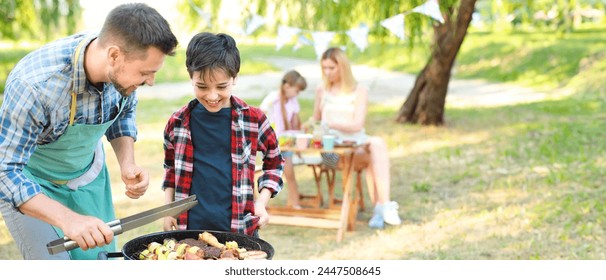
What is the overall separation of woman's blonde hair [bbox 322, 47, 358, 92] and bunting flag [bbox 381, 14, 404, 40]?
58 centimetres

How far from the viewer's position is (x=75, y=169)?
113 inches

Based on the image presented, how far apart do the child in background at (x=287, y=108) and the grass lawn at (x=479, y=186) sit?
1.67ft

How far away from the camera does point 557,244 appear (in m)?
5.50

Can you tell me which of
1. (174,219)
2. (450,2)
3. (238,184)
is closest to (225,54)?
(238,184)

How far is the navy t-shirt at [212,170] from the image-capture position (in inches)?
114

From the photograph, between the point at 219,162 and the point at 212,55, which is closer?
the point at 212,55

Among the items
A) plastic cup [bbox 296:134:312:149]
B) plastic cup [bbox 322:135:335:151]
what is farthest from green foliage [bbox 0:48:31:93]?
plastic cup [bbox 322:135:335:151]

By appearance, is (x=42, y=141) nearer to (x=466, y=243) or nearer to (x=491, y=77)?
(x=466, y=243)

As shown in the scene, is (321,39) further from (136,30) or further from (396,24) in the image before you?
(136,30)

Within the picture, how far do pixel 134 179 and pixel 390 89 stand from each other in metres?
13.3

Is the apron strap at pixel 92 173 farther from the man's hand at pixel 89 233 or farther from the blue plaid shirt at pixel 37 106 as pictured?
the man's hand at pixel 89 233

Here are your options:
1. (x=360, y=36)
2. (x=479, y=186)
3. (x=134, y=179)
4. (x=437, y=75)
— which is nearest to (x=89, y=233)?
(x=134, y=179)

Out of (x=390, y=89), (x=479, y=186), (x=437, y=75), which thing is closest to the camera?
(x=479, y=186)

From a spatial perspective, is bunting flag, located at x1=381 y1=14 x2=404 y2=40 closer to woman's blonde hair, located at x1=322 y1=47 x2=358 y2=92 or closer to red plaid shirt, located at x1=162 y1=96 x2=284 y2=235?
woman's blonde hair, located at x1=322 y1=47 x2=358 y2=92
